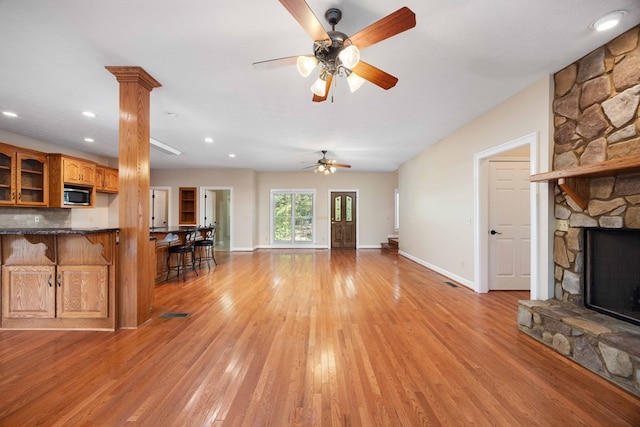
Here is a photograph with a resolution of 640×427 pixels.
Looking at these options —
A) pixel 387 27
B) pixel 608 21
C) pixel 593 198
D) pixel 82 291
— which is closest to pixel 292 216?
pixel 82 291

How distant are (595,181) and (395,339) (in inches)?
94.6

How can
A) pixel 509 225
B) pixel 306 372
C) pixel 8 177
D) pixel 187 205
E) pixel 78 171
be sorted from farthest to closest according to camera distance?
1. pixel 187 205
2. pixel 78 171
3. pixel 8 177
4. pixel 509 225
5. pixel 306 372

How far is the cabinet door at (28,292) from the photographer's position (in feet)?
8.75

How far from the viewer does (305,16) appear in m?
1.60

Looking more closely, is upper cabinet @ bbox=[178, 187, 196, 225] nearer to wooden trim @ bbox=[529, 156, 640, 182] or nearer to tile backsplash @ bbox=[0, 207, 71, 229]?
tile backsplash @ bbox=[0, 207, 71, 229]

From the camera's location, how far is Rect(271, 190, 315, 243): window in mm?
9180

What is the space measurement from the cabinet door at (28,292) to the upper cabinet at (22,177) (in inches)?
112

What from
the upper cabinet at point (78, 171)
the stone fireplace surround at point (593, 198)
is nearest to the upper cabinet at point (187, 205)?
the upper cabinet at point (78, 171)

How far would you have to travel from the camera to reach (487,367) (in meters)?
2.04

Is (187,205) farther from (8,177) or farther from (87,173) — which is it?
(8,177)

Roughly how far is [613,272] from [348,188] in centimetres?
723

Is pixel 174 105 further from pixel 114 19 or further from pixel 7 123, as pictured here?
pixel 7 123

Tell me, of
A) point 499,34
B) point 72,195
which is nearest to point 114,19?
point 499,34

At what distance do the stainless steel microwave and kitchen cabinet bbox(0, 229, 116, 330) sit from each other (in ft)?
11.4
